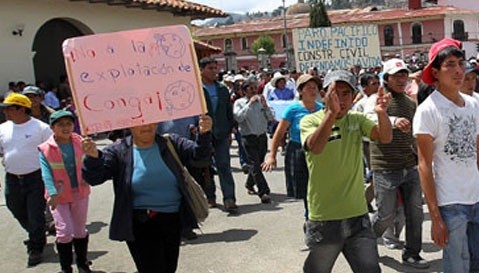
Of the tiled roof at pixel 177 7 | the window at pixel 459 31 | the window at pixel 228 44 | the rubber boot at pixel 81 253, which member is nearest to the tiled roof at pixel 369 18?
the window at pixel 228 44

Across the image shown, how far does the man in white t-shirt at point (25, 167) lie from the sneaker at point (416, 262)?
3493 millimetres

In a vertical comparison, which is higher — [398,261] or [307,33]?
[307,33]

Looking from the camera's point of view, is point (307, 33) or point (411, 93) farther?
point (307, 33)

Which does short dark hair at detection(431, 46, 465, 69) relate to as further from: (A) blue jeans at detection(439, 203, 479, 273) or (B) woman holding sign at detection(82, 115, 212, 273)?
(B) woman holding sign at detection(82, 115, 212, 273)

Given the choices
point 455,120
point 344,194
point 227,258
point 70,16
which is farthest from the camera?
point 70,16

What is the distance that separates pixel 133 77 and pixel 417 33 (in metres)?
68.9

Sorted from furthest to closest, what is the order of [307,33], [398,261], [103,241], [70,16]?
[70,16]
[307,33]
[103,241]
[398,261]

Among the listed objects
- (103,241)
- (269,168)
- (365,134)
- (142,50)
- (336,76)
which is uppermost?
(142,50)

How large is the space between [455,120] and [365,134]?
550 millimetres

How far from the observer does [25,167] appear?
255 inches

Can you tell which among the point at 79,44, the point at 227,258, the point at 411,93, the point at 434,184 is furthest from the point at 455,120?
the point at 411,93

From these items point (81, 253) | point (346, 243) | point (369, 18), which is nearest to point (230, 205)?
point (81, 253)

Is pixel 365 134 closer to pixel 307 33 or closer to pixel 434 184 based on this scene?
pixel 434 184

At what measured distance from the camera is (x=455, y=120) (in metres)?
3.62
